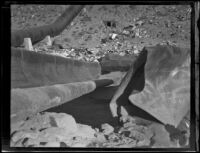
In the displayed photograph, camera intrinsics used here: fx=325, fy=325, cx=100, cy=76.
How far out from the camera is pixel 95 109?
13.1 ft

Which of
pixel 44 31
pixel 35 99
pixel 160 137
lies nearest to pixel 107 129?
pixel 160 137

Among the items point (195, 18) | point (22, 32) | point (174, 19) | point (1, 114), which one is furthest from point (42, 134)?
point (174, 19)

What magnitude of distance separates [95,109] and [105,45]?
583 cm

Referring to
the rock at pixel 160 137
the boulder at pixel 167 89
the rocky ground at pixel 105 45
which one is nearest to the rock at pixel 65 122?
the rocky ground at pixel 105 45

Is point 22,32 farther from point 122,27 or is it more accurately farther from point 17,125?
point 122,27

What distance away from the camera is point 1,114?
5.59ft

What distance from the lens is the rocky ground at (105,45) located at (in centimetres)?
244

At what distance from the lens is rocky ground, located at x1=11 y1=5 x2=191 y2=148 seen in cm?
244

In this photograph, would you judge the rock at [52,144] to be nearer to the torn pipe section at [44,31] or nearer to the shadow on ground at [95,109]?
the shadow on ground at [95,109]

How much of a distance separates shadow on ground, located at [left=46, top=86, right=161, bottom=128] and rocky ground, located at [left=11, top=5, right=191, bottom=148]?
10 cm

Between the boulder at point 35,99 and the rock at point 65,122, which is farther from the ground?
the boulder at point 35,99

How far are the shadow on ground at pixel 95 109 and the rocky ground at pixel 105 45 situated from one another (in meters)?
0.10

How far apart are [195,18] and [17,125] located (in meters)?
1.62

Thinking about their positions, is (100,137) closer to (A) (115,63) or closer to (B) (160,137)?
(B) (160,137)
